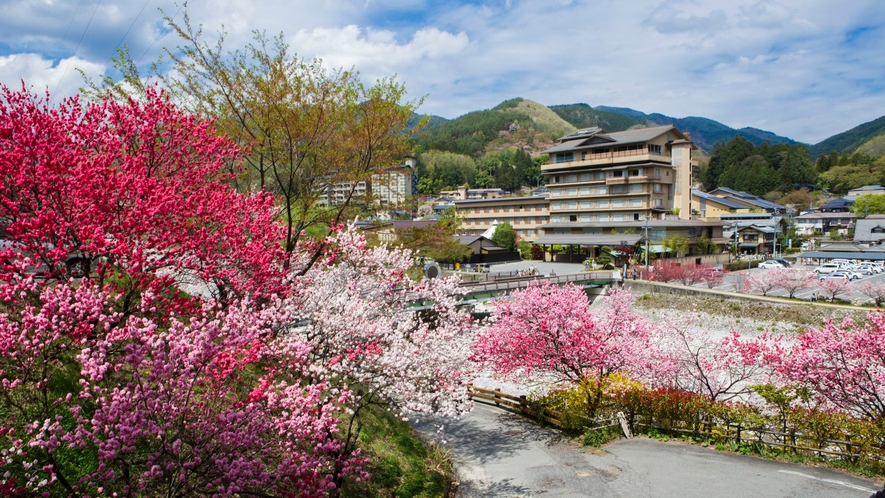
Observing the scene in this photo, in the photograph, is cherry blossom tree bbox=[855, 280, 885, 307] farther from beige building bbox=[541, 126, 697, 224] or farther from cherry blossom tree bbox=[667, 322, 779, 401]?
beige building bbox=[541, 126, 697, 224]

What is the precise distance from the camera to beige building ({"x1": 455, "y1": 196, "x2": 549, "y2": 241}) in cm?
7371

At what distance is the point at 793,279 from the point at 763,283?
198 centimetres

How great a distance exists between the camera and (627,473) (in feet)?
40.5

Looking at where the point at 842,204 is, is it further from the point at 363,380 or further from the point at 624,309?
the point at 363,380

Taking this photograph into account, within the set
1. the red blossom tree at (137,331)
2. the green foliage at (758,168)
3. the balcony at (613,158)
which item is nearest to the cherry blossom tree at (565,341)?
the red blossom tree at (137,331)

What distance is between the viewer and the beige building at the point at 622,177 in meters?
64.2

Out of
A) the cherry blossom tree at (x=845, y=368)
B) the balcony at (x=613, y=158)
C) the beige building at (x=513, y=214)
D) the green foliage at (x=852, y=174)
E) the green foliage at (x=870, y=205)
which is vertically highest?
the green foliage at (x=852, y=174)

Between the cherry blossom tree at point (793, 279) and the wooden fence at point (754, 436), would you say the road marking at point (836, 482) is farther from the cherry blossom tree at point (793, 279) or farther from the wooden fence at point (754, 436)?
the cherry blossom tree at point (793, 279)

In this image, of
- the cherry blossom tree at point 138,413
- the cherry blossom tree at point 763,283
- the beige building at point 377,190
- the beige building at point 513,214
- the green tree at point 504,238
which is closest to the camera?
the cherry blossom tree at point 138,413

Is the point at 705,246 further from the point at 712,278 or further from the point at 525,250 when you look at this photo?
the point at 525,250

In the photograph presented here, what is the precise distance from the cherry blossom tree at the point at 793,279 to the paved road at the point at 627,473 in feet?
107

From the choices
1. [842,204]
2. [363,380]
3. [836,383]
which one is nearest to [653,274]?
[836,383]

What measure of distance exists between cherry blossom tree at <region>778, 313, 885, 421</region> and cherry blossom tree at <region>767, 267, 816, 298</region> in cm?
2842

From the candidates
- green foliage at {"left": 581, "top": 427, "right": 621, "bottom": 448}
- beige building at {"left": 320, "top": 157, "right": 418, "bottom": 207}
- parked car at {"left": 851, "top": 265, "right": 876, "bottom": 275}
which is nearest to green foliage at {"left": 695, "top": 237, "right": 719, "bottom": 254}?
parked car at {"left": 851, "top": 265, "right": 876, "bottom": 275}
